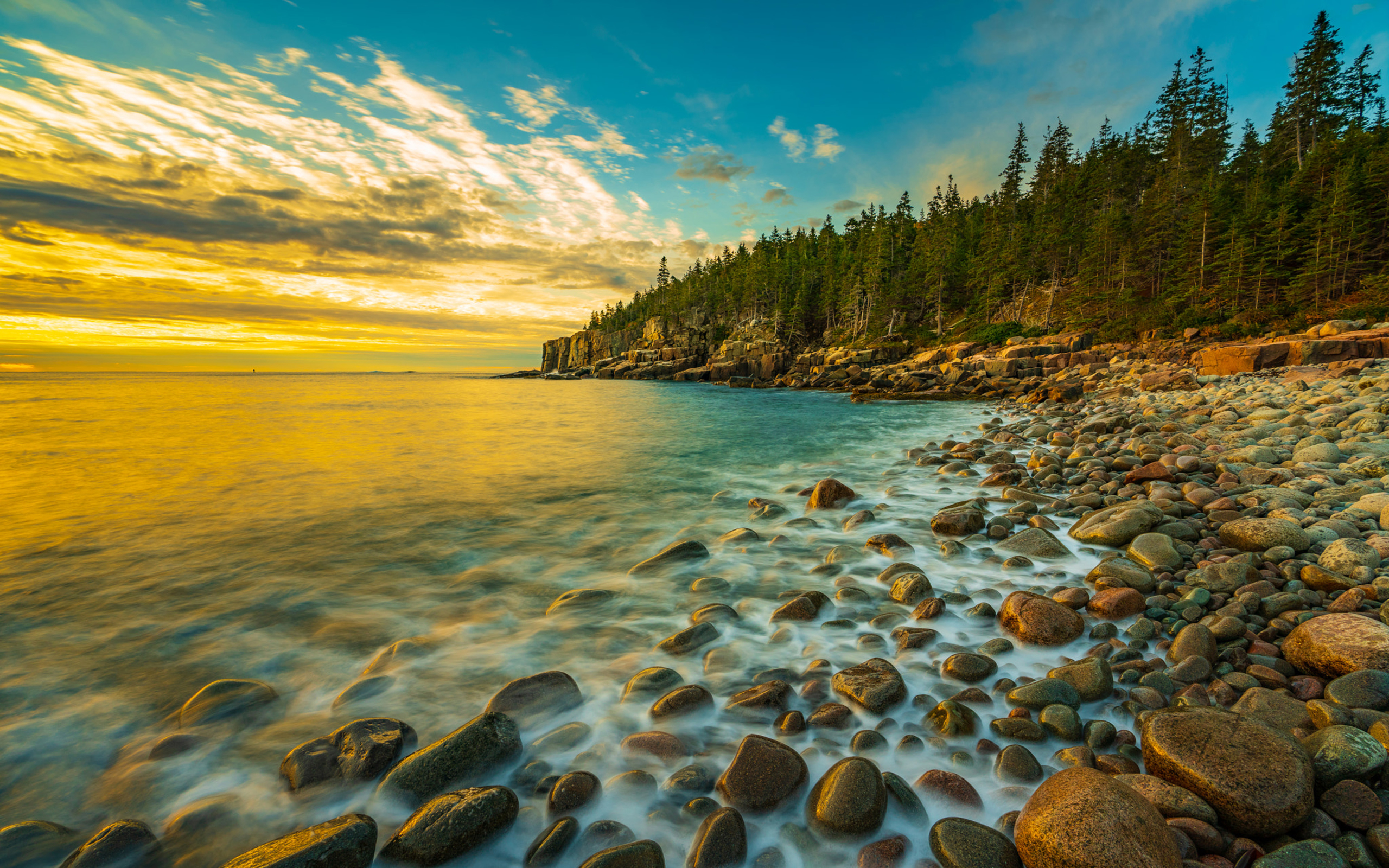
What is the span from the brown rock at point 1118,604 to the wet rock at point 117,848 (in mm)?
6285

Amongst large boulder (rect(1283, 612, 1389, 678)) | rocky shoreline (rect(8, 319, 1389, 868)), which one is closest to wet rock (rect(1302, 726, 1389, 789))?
rocky shoreline (rect(8, 319, 1389, 868))

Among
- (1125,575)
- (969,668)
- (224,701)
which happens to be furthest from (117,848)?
(1125,575)

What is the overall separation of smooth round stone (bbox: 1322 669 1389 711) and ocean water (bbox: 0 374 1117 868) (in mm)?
1224

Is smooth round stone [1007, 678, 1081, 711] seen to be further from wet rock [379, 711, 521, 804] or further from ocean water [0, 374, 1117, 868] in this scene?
wet rock [379, 711, 521, 804]

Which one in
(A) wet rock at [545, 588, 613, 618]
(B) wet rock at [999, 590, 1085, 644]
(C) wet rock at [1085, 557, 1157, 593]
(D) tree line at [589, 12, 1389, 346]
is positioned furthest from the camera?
(D) tree line at [589, 12, 1389, 346]

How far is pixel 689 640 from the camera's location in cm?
426

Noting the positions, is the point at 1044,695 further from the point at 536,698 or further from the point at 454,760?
the point at 454,760

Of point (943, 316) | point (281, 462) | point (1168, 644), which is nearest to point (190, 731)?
point (1168, 644)

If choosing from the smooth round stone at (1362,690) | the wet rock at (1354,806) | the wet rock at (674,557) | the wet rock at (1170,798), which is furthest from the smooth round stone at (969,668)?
the wet rock at (674,557)

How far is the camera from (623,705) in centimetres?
352

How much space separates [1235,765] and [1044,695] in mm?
893

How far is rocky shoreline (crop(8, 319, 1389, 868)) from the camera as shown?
7.43ft

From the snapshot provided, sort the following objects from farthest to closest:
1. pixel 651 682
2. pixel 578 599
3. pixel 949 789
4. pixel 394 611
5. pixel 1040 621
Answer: pixel 578 599 → pixel 394 611 → pixel 1040 621 → pixel 651 682 → pixel 949 789

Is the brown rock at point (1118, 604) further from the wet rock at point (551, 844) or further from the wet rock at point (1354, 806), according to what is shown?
the wet rock at point (551, 844)
